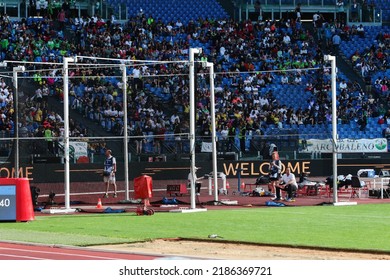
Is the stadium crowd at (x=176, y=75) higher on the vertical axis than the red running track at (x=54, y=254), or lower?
higher

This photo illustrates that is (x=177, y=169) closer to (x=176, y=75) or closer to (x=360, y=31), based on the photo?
(x=176, y=75)

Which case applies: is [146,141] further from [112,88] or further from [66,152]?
[66,152]

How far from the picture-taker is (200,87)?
1430 inches

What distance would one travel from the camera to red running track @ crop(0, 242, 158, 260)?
1673cm

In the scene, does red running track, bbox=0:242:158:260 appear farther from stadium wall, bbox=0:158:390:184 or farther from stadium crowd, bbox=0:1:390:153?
stadium wall, bbox=0:158:390:184

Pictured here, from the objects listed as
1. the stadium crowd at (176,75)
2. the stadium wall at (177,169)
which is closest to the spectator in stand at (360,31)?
the stadium crowd at (176,75)

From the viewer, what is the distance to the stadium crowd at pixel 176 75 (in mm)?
33750

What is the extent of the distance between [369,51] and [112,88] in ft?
75.1

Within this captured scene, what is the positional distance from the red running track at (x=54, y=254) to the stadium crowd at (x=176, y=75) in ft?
38.3

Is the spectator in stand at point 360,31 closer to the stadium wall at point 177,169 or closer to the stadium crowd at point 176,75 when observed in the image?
the stadium crowd at point 176,75

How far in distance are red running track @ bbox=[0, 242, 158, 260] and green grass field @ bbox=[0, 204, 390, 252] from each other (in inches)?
35.4

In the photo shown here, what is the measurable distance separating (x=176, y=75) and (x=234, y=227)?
39.6 feet
